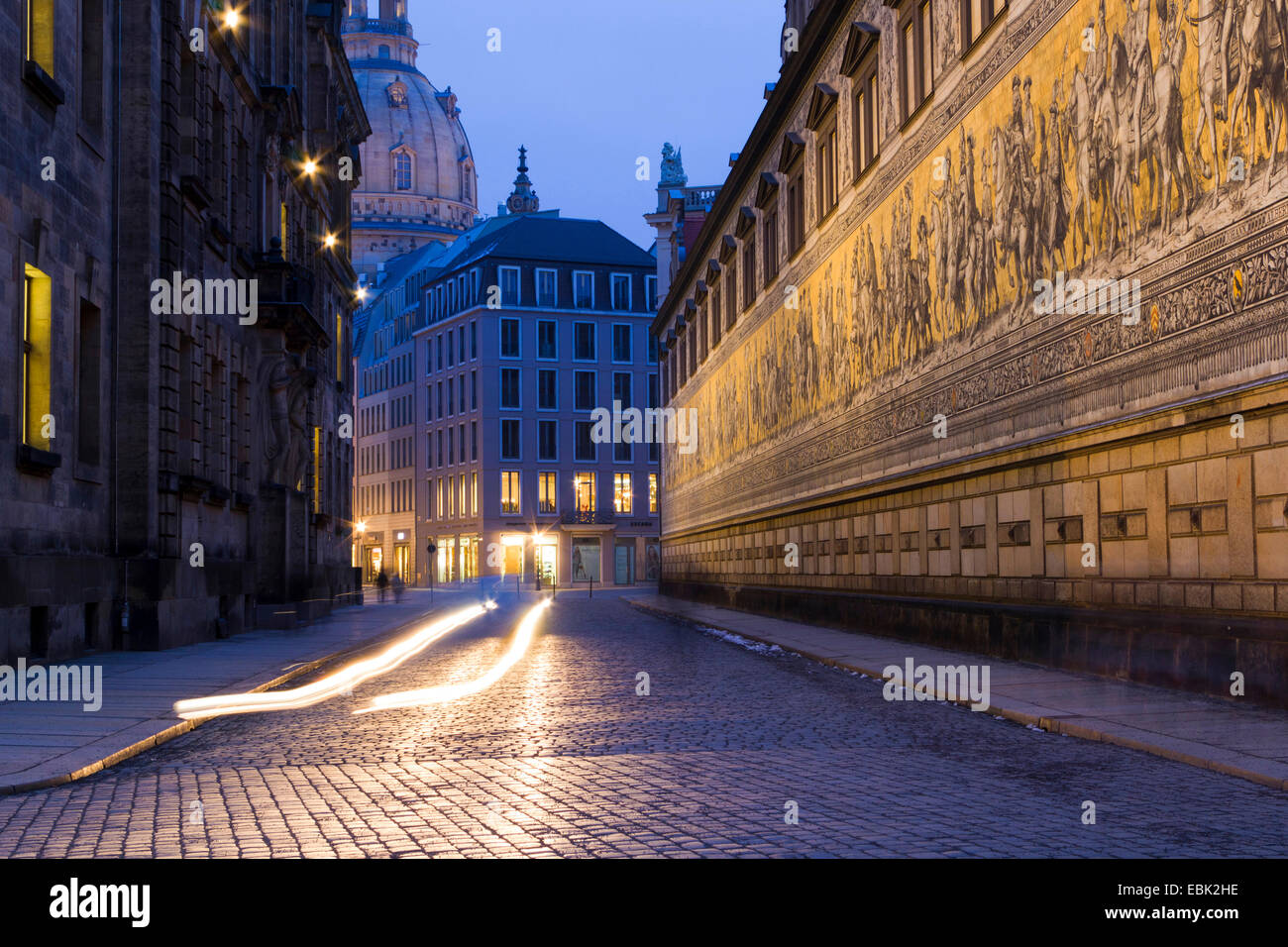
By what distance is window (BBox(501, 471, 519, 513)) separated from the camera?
97750mm

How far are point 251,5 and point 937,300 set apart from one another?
59.9ft

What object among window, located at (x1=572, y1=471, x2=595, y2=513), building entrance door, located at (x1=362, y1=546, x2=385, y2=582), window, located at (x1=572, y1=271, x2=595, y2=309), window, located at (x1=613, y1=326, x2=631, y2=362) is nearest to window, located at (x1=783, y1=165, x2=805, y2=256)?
window, located at (x1=572, y1=471, x2=595, y2=513)

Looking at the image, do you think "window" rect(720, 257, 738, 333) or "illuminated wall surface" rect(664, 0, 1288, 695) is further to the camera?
"window" rect(720, 257, 738, 333)

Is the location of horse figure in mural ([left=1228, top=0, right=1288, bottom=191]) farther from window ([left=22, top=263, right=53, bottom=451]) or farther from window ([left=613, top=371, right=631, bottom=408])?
window ([left=613, top=371, right=631, bottom=408])

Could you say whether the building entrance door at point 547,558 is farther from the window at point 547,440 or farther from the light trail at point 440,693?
the light trail at point 440,693

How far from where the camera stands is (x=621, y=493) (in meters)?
100

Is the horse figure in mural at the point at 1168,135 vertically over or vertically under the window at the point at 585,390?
under

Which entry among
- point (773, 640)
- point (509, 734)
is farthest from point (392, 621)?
point (509, 734)

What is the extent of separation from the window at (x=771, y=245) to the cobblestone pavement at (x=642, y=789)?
24656 mm

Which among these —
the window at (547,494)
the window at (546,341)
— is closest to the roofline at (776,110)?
the window at (546,341)

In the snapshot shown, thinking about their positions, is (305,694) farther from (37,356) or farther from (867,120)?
(867,120)

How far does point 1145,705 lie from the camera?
45.0ft

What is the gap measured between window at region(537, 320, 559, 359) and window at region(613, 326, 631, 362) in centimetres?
448

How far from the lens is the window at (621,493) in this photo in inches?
3939
